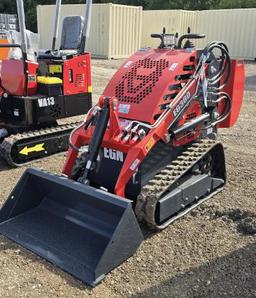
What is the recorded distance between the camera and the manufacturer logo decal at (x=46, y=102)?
566 centimetres

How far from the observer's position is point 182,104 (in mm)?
4113

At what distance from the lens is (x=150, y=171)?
3939mm

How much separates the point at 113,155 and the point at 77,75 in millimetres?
2550

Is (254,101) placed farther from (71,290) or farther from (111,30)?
(111,30)

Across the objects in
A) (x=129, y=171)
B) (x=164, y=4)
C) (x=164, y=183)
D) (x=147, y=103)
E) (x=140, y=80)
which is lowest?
(x=164, y=183)

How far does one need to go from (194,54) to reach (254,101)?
19.6 feet

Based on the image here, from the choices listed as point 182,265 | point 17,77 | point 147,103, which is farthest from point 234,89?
point 17,77

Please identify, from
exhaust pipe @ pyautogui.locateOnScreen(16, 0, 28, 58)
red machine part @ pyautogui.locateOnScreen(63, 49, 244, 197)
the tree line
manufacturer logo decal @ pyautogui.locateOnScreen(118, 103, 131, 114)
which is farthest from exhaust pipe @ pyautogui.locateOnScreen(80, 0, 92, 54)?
the tree line

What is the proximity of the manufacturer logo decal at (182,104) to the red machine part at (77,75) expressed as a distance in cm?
231

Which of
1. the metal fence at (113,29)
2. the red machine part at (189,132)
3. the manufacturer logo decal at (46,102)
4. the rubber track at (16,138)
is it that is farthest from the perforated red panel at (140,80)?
the metal fence at (113,29)

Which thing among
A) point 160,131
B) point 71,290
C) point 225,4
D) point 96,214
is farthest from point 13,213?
point 225,4

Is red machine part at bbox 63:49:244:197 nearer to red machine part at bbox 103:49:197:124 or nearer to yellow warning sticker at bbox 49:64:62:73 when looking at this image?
red machine part at bbox 103:49:197:124

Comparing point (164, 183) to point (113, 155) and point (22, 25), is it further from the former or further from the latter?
point (22, 25)

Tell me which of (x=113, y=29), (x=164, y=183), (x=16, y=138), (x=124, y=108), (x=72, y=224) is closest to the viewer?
(x=72, y=224)
